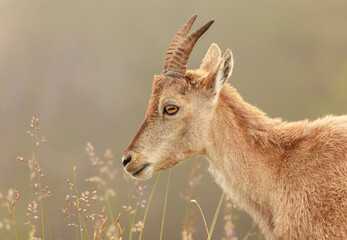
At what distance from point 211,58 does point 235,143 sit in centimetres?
215

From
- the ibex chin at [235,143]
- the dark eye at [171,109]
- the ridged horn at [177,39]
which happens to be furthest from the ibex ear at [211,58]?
the dark eye at [171,109]

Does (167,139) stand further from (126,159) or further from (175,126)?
(126,159)

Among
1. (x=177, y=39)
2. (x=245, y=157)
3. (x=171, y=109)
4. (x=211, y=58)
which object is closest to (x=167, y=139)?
(x=171, y=109)

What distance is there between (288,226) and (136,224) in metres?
2.61

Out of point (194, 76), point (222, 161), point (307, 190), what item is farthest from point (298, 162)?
point (194, 76)

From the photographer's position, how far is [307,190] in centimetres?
797

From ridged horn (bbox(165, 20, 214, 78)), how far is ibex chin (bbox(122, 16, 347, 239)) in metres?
0.02

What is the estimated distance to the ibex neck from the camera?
8445 millimetres

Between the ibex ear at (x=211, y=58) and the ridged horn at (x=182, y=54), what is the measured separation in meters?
1.04

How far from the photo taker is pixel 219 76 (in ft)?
28.0

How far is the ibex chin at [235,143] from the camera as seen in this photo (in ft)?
26.7

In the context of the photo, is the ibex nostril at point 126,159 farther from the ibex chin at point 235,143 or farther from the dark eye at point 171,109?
the dark eye at point 171,109

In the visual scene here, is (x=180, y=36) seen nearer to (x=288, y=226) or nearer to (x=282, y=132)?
(x=282, y=132)

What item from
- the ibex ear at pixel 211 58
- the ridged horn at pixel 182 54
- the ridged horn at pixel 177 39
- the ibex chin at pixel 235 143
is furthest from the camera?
the ibex ear at pixel 211 58
